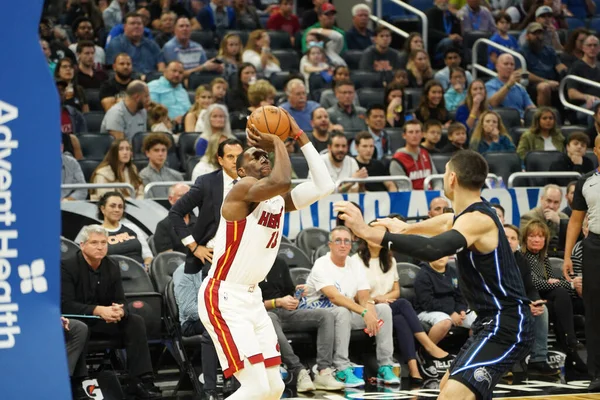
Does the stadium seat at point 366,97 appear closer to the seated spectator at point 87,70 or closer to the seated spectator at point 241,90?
the seated spectator at point 241,90

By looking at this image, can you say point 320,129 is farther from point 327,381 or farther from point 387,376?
point 327,381

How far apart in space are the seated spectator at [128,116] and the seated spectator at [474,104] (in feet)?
14.7

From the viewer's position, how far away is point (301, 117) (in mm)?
13398

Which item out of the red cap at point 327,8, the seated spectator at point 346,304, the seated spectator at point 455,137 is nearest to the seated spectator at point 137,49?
the red cap at point 327,8

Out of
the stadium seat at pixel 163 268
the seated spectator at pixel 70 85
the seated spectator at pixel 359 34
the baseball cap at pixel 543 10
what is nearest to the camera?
the stadium seat at pixel 163 268

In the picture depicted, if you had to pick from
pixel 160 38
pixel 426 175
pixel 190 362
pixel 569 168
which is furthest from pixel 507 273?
pixel 160 38

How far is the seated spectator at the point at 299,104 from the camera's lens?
13.2 meters

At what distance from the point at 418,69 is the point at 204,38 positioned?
325cm

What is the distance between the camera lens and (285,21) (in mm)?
16891

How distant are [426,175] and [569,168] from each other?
6.41 feet

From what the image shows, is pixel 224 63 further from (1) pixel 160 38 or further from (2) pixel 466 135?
(2) pixel 466 135

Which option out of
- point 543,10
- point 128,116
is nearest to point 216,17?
point 128,116

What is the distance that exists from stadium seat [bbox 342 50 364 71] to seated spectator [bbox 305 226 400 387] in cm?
662

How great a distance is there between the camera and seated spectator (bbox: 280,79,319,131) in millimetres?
13234
